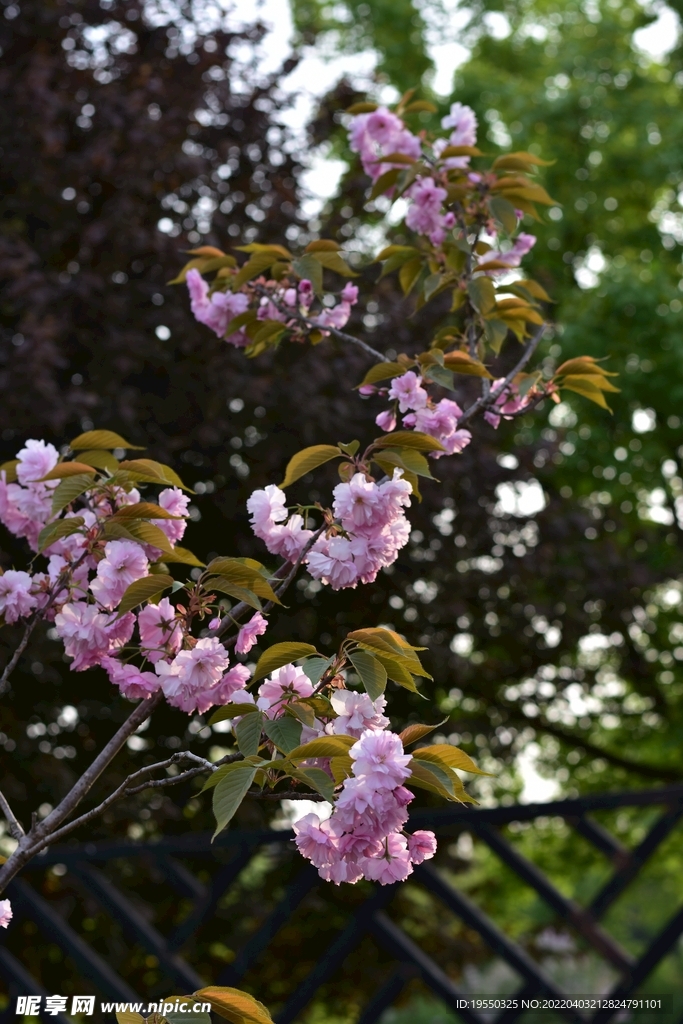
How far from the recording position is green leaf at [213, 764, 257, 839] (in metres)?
1.54

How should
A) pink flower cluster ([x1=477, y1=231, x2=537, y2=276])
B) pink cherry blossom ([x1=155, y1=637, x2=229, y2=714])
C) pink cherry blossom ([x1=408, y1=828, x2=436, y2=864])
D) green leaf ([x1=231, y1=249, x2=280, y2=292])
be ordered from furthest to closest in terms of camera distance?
pink flower cluster ([x1=477, y1=231, x2=537, y2=276]) → green leaf ([x1=231, y1=249, x2=280, y2=292]) → pink cherry blossom ([x1=155, y1=637, x2=229, y2=714]) → pink cherry blossom ([x1=408, y1=828, x2=436, y2=864])

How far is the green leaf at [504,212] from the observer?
3.00 metres

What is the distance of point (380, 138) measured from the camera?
3312 millimetres

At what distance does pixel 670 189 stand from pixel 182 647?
11.5 meters

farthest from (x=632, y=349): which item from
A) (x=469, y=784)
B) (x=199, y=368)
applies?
(x=199, y=368)

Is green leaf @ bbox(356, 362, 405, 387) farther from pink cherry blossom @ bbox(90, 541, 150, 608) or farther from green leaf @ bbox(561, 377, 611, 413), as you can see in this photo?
pink cherry blossom @ bbox(90, 541, 150, 608)

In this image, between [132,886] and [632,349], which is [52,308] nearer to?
[132,886]

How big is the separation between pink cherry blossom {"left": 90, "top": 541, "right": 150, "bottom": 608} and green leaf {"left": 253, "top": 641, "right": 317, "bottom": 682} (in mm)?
417

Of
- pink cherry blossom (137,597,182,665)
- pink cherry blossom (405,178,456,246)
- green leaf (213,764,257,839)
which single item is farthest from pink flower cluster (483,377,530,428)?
green leaf (213,764,257,839)

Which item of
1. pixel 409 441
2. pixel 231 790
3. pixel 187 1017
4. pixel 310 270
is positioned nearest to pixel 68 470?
pixel 409 441

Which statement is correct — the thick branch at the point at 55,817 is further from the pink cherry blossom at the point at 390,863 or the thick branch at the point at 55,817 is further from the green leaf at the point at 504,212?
the green leaf at the point at 504,212

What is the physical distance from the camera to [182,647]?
2080mm

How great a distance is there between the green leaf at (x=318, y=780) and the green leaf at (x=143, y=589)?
440 mm

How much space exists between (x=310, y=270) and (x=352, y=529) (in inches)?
43.8
